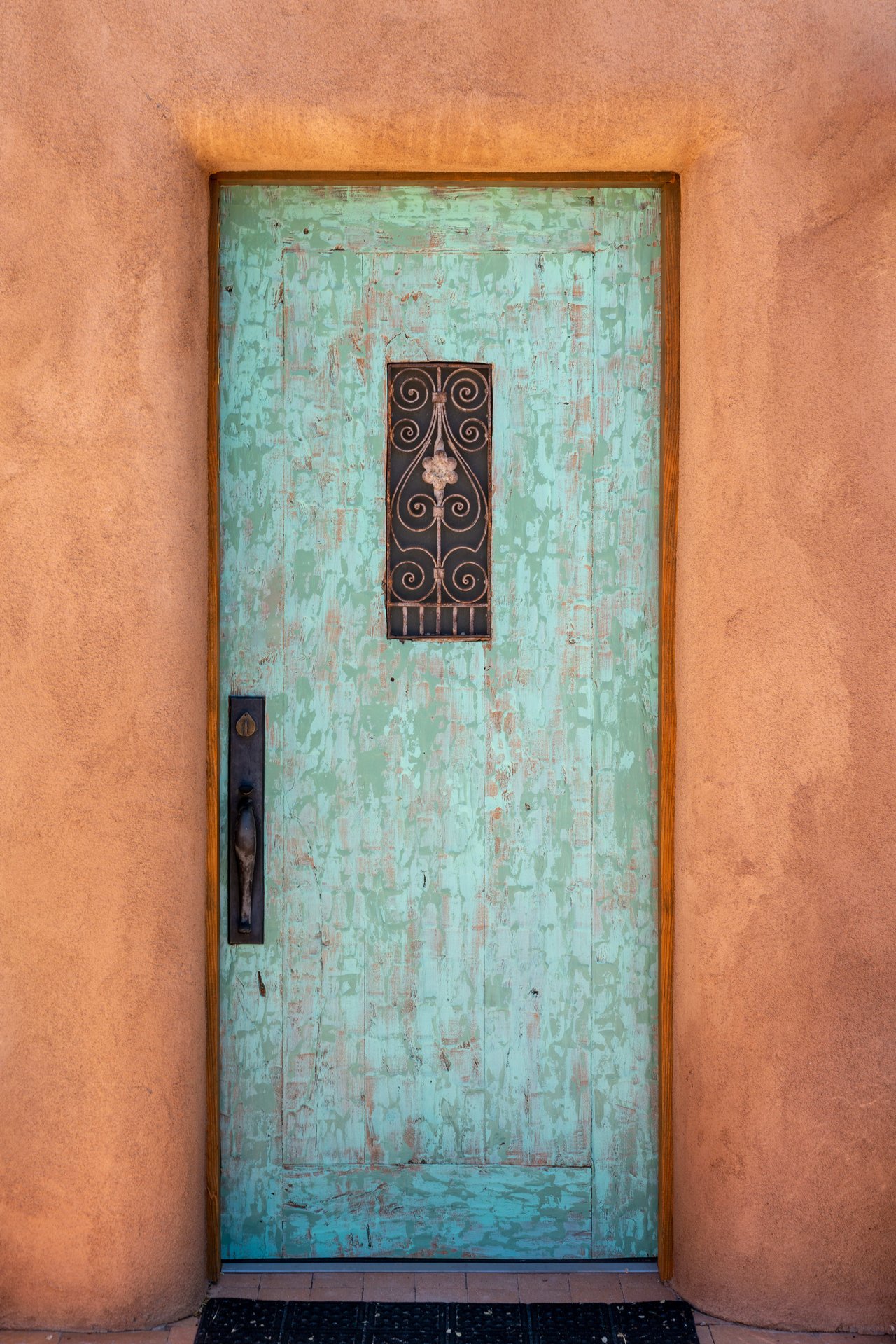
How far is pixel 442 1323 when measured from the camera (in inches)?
92.7

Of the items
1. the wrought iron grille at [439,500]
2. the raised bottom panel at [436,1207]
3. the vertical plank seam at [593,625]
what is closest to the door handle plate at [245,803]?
the wrought iron grille at [439,500]

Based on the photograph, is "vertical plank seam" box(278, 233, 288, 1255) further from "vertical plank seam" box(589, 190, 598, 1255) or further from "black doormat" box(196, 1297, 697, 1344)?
"vertical plank seam" box(589, 190, 598, 1255)

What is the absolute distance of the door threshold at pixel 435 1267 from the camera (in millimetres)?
2539

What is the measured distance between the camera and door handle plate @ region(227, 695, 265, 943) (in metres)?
2.49

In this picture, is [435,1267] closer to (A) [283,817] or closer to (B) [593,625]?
(A) [283,817]

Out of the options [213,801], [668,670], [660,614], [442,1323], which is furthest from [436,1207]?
[660,614]

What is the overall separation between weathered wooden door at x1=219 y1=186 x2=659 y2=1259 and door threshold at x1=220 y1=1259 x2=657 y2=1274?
2 cm

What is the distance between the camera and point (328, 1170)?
256 cm

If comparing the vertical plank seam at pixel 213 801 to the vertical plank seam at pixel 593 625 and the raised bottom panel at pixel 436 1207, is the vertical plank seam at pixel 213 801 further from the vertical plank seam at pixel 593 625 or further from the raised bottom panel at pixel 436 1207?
the vertical plank seam at pixel 593 625

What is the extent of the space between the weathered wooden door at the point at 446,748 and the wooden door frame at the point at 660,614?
3 centimetres

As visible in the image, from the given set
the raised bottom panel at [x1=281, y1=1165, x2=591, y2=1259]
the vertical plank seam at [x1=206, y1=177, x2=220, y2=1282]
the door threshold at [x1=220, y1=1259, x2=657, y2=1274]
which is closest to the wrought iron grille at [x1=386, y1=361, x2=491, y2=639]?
the vertical plank seam at [x1=206, y1=177, x2=220, y2=1282]

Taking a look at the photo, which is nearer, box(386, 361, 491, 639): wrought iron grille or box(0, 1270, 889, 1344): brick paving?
box(0, 1270, 889, 1344): brick paving

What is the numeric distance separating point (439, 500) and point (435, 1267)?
186 centimetres

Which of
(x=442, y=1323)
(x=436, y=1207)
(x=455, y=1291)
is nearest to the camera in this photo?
(x=442, y=1323)
